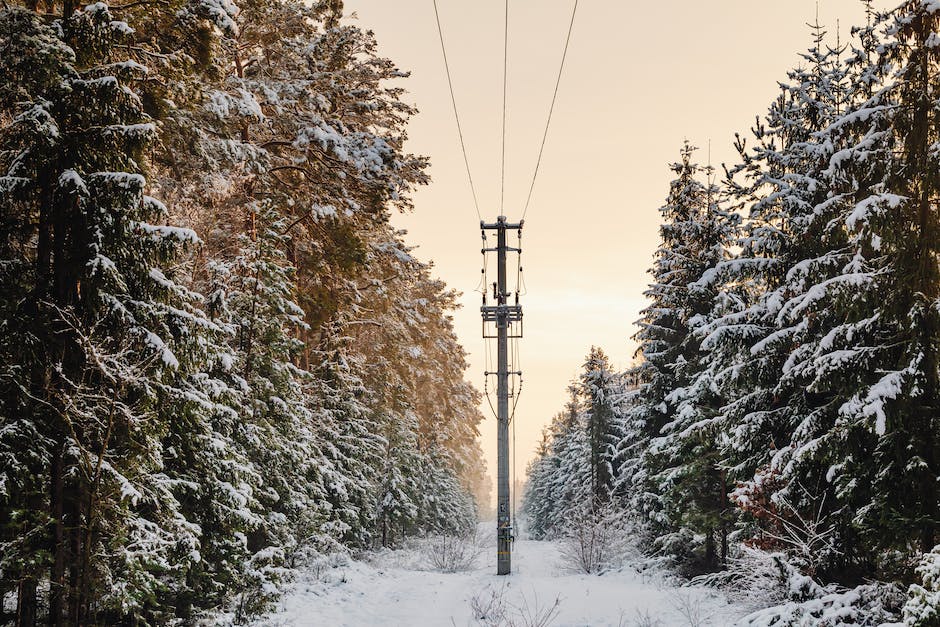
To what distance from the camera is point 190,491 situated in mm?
9328

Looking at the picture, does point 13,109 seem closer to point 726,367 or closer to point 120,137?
point 120,137

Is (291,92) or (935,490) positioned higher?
(291,92)

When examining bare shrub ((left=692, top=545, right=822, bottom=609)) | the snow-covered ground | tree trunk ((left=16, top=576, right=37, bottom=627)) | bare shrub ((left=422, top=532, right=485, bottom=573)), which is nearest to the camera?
tree trunk ((left=16, top=576, right=37, bottom=627))

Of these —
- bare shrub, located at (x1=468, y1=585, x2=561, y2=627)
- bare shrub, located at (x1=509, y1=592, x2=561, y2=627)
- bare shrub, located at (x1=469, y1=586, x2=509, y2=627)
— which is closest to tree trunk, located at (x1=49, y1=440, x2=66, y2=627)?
bare shrub, located at (x1=468, y1=585, x2=561, y2=627)

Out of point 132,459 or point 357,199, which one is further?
point 357,199

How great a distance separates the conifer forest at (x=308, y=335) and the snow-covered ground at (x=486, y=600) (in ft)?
0.60

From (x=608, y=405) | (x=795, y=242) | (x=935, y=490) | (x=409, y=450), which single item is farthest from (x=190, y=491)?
(x=608, y=405)

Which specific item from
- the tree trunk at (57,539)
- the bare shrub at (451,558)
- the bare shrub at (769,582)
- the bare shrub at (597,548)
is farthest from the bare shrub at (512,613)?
the bare shrub at (597,548)

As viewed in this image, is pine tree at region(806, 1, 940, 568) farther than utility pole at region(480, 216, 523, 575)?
No

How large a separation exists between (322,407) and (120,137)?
14.8 metres

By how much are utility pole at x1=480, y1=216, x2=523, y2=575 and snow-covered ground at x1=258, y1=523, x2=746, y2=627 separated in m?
1.06

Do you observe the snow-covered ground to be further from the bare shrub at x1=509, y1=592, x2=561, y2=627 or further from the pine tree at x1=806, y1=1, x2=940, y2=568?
the pine tree at x1=806, y1=1, x2=940, y2=568

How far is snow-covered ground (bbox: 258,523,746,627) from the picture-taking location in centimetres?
1196

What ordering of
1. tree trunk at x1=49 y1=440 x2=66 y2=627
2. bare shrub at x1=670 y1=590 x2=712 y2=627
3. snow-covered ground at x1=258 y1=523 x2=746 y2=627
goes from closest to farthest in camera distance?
tree trunk at x1=49 y1=440 x2=66 y2=627 < bare shrub at x1=670 y1=590 x2=712 y2=627 < snow-covered ground at x1=258 y1=523 x2=746 y2=627
